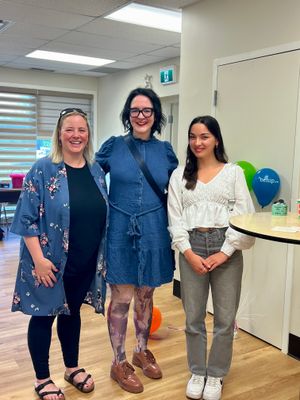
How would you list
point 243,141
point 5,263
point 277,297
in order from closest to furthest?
point 277,297
point 243,141
point 5,263

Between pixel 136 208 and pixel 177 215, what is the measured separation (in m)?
0.20

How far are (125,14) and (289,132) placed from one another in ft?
6.25

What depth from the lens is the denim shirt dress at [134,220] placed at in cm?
210

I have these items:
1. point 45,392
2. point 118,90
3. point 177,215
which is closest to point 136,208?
point 177,215

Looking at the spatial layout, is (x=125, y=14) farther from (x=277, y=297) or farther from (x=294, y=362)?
(x=294, y=362)

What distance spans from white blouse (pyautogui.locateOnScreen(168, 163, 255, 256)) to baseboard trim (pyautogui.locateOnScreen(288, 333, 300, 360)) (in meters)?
0.97

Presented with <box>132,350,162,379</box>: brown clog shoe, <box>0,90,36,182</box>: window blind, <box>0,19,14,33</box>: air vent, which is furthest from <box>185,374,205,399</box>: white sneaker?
<box>0,90,36,182</box>: window blind

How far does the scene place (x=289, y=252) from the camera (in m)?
2.64

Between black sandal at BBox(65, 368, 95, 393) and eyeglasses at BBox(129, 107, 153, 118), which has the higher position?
eyeglasses at BBox(129, 107, 153, 118)

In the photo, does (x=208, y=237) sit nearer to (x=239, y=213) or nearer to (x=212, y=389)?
(x=239, y=213)

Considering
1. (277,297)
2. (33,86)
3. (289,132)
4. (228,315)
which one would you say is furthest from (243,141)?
(33,86)

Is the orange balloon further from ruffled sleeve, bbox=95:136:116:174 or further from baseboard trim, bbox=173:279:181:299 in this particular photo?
ruffled sleeve, bbox=95:136:116:174

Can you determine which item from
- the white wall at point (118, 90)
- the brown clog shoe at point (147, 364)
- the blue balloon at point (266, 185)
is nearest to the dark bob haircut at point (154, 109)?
the blue balloon at point (266, 185)

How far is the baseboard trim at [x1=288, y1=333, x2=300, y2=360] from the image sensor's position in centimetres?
262
